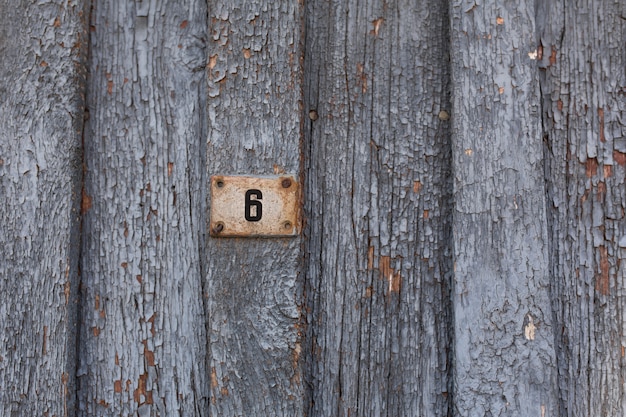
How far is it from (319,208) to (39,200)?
47cm

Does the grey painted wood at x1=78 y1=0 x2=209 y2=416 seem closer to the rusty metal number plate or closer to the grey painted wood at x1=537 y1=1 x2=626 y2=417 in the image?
the rusty metal number plate

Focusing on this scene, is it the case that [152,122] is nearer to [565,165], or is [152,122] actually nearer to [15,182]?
[15,182]

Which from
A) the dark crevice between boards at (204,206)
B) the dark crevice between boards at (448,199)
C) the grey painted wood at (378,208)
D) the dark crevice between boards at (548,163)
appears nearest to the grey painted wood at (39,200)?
the dark crevice between boards at (204,206)

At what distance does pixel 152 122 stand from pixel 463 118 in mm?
530

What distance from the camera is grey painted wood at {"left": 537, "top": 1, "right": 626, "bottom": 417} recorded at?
0.84m

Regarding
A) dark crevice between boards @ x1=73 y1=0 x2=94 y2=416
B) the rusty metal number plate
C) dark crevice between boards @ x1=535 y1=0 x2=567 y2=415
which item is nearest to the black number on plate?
the rusty metal number plate

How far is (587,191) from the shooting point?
863 millimetres

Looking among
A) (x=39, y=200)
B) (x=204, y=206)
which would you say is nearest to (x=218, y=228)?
(x=204, y=206)

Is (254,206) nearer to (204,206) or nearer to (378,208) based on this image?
(204,206)

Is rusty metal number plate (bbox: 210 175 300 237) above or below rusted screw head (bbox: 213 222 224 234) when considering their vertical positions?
above

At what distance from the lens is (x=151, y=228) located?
892mm

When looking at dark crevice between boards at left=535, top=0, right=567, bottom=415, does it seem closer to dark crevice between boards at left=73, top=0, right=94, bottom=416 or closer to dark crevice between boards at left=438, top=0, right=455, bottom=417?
dark crevice between boards at left=438, top=0, right=455, bottom=417

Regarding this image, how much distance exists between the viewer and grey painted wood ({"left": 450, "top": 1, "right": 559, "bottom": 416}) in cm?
82

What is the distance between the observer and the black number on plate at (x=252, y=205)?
0.85 meters
